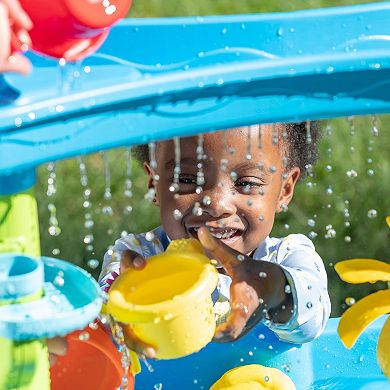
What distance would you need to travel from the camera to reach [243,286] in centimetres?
161

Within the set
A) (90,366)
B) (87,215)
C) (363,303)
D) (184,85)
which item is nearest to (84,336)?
(90,366)

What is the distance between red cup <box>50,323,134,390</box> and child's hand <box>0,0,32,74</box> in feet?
1.90

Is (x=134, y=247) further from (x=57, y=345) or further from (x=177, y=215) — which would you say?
(x=57, y=345)

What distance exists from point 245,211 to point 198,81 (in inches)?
22.9

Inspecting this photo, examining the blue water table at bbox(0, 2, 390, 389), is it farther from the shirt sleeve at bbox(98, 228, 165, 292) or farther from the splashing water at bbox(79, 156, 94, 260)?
the shirt sleeve at bbox(98, 228, 165, 292)

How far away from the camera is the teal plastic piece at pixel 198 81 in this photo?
4.17 ft

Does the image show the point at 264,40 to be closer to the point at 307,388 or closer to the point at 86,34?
the point at 86,34

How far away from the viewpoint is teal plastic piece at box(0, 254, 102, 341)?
4.29 ft

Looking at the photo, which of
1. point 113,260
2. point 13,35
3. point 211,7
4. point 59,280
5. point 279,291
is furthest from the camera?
point 211,7

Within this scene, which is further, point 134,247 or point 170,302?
point 134,247

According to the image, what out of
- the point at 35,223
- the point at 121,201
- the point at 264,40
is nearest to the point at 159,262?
the point at 35,223

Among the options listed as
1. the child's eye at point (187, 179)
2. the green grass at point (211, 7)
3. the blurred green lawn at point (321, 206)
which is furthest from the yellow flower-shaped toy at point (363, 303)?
the green grass at point (211, 7)

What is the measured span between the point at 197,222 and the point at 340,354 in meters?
0.40

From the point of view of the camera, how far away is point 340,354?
6.77ft
